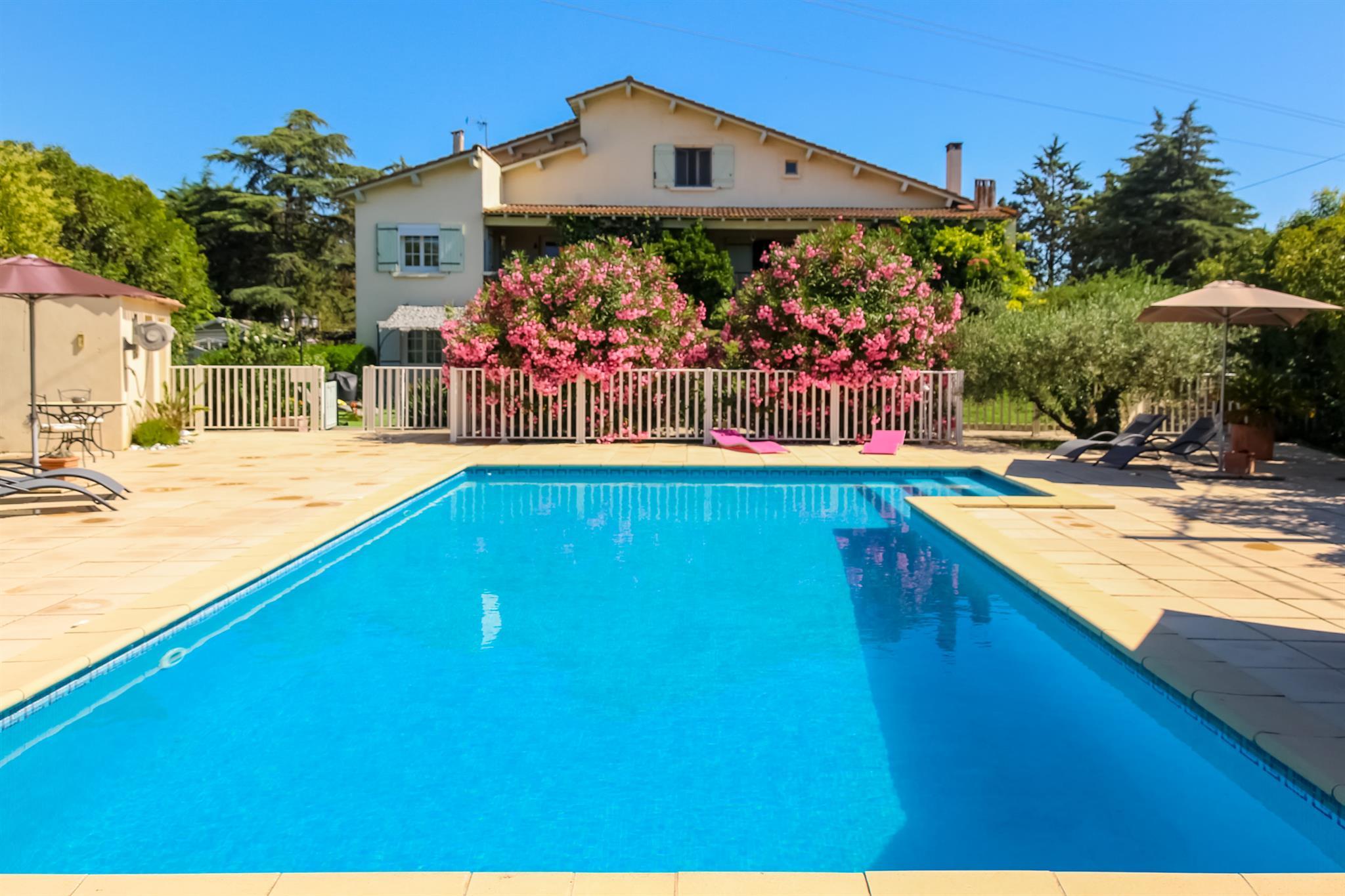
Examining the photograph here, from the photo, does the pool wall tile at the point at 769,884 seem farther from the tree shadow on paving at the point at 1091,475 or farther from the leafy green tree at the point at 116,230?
the leafy green tree at the point at 116,230

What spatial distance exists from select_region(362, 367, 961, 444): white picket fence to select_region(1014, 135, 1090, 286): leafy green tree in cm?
3467

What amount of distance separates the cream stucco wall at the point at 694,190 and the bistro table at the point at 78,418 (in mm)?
14218

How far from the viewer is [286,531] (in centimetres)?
717

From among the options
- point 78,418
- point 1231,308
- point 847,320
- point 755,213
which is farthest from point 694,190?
point 1231,308

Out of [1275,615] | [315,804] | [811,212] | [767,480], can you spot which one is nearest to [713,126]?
[811,212]

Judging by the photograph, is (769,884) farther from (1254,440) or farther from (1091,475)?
(1254,440)

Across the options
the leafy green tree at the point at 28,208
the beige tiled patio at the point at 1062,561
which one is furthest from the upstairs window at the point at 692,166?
the beige tiled patio at the point at 1062,561

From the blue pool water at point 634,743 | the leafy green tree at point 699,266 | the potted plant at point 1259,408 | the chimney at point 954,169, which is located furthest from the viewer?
the chimney at point 954,169

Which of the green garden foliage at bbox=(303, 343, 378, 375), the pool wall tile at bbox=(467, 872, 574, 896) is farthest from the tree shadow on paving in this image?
the green garden foliage at bbox=(303, 343, 378, 375)

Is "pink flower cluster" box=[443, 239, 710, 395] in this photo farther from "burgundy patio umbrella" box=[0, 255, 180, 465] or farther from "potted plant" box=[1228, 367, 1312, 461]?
"potted plant" box=[1228, 367, 1312, 461]

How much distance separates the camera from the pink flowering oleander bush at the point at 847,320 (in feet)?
47.7

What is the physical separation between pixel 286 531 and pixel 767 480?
6.24 m

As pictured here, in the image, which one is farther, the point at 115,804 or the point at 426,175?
the point at 426,175

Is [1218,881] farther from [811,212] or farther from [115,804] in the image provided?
[811,212]
